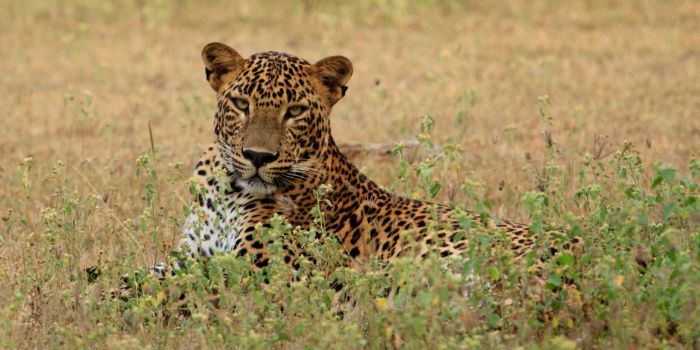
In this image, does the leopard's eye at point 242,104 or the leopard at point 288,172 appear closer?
the leopard at point 288,172

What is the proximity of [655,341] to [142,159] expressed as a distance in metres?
2.68

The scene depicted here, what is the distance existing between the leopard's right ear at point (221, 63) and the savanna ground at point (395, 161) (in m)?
0.67

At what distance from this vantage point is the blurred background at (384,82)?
11133 millimetres

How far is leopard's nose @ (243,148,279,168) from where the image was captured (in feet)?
23.0

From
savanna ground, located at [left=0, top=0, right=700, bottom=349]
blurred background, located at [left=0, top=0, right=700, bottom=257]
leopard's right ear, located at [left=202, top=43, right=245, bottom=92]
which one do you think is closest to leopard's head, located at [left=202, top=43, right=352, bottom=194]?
leopard's right ear, located at [left=202, top=43, right=245, bottom=92]

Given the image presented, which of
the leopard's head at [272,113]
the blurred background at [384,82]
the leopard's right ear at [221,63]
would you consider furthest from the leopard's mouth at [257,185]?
the leopard's right ear at [221,63]

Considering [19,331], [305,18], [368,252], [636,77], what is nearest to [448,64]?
[636,77]

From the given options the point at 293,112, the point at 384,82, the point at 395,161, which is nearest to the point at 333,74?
the point at 293,112

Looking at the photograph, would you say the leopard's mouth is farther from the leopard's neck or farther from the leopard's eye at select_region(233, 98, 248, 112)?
the leopard's eye at select_region(233, 98, 248, 112)

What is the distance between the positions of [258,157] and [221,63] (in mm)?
752

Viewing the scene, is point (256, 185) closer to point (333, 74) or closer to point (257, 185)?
point (257, 185)

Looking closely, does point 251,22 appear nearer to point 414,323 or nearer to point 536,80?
point 536,80

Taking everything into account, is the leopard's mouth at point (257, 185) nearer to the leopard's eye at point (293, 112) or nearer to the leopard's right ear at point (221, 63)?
the leopard's eye at point (293, 112)

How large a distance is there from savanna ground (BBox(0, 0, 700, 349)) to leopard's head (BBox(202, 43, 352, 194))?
1.19ft
